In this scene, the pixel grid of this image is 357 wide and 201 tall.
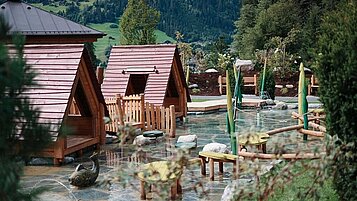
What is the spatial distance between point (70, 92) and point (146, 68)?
553 cm

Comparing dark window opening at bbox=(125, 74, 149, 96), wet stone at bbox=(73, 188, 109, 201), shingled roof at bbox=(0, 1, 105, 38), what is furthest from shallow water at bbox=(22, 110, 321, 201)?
shingled roof at bbox=(0, 1, 105, 38)

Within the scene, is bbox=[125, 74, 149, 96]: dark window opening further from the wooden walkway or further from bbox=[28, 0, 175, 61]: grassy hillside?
bbox=[28, 0, 175, 61]: grassy hillside

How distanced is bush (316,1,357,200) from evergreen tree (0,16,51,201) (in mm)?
3702

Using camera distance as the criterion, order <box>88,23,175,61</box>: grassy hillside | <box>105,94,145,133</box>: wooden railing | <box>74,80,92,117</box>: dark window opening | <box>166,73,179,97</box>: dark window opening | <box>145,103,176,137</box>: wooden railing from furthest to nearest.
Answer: <box>88,23,175,61</box>: grassy hillside
<box>166,73,179,97</box>: dark window opening
<box>145,103,176,137</box>: wooden railing
<box>105,94,145,133</box>: wooden railing
<box>74,80,92,117</box>: dark window opening

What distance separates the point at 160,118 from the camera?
1370 cm

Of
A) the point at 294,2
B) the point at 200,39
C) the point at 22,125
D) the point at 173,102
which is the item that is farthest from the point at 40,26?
the point at 200,39

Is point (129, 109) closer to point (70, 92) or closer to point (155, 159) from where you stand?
point (70, 92)

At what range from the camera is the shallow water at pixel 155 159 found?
4.07 m

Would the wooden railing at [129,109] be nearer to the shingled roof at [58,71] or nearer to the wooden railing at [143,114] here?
the wooden railing at [143,114]

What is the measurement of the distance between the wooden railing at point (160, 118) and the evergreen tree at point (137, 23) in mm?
15781

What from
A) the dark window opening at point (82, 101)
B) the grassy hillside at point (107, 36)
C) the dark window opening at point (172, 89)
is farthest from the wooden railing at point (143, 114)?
the grassy hillside at point (107, 36)

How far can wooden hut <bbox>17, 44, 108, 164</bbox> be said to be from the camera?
9969 mm

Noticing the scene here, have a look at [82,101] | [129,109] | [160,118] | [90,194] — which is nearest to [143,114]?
[129,109]

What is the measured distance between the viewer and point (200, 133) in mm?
13992
